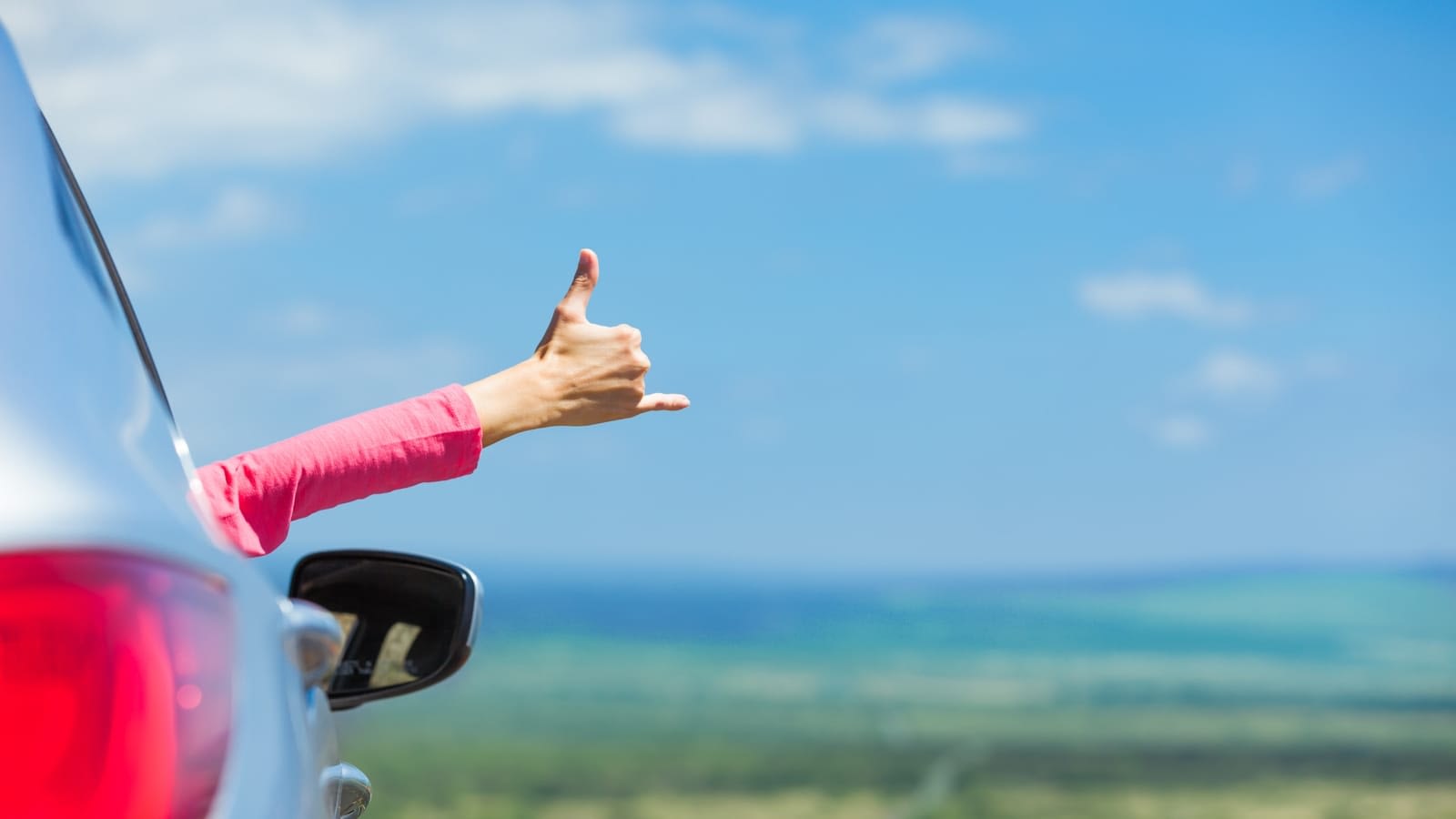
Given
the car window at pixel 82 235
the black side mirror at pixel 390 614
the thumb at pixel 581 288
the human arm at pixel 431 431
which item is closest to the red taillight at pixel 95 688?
the car window at pixel 82 235

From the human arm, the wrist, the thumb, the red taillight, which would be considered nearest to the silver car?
the red taillight

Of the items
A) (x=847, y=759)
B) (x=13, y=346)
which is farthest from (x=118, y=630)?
(x=847, y=759)

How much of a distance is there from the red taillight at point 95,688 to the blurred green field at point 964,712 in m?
1.13

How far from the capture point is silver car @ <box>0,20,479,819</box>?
853 mm

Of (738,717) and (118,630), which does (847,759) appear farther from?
(118,630)

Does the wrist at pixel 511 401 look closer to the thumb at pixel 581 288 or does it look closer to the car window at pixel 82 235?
the thumb at pixel 581 288

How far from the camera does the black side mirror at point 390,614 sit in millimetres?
1857

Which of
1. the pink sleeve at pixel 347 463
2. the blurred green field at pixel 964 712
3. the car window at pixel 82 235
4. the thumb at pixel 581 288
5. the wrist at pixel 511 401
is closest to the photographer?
the car window at pixel 82 235

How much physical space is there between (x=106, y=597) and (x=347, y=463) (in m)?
1.05

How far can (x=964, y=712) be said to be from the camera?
48.5 m

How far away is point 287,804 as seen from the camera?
3.54ft

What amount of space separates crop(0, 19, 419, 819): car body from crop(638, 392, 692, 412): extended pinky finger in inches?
48.0

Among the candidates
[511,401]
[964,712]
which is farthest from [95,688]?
[964,712]

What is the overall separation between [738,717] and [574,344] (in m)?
44.5
